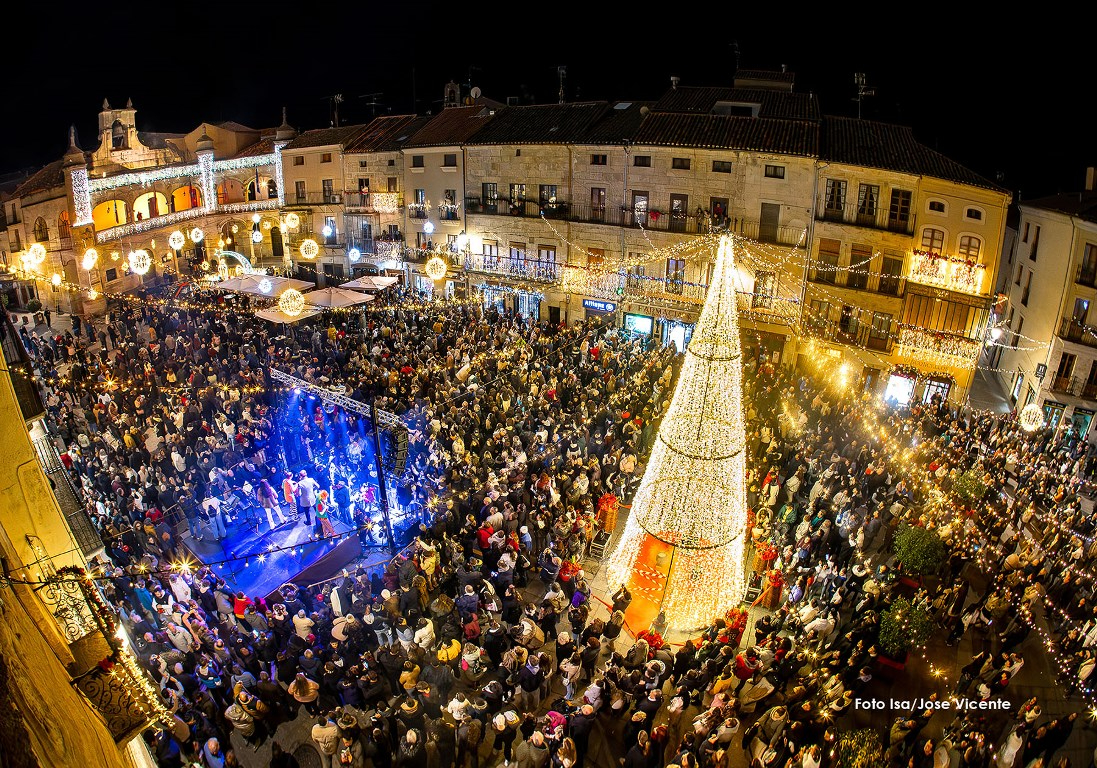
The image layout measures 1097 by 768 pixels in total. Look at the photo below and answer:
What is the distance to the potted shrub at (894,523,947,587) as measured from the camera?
40.3 ft

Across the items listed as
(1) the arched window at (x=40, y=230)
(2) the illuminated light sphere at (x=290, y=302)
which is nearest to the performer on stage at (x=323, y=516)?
(2) the illuminated light sphere at (x=290, y=302)

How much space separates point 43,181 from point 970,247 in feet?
136

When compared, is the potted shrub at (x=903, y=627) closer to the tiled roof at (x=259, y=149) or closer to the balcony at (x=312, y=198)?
the balcony at (x=312, y=198)

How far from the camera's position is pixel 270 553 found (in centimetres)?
1450

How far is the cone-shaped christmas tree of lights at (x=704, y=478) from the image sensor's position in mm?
10266

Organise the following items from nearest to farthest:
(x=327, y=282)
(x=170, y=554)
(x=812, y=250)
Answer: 1. (x=170, y=554)
2. (x=812, y=250)
3. (x=327, y=282)

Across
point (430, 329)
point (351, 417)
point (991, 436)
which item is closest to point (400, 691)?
point (351, 417)

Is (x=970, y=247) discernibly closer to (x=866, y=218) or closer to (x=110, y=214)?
(x=866, y=218)

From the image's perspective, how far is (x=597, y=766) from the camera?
1002 centimetres

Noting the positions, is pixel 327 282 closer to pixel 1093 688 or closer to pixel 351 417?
pixel 351 417

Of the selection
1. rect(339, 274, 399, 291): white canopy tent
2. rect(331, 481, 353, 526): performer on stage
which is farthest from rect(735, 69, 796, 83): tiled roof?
rect(331, 481, 353, 526): performer on stage

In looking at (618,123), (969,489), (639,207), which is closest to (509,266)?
(639,207)

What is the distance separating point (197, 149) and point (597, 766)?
141ft

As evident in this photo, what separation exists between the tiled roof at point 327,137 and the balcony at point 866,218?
25589 mm
